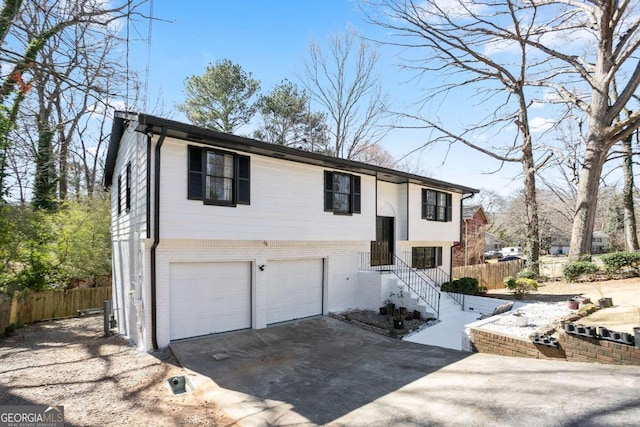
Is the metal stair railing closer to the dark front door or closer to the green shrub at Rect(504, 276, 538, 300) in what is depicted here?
the dark front door

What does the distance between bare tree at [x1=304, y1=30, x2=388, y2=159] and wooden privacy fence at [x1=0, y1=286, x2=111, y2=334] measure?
17.5 m

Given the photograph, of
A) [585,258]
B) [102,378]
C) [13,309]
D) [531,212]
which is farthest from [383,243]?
[13,309]

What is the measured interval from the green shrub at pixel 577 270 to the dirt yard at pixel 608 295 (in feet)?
1.38

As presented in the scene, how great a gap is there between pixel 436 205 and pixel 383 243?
3.57 m


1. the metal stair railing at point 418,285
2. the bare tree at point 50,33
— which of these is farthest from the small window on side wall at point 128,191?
the metal stair railing at point 418,285

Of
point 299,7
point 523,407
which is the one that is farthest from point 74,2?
point 523,407

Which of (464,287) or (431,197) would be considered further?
(431,197)

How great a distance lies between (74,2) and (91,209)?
11.0m

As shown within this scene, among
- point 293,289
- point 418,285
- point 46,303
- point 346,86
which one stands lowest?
point 46,303

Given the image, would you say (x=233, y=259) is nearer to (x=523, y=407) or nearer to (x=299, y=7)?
(x=523, y=407)

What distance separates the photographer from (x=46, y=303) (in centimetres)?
1362

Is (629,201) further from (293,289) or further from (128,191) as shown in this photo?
(128,191)

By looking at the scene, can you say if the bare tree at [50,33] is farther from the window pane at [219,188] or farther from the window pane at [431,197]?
the window pane at [431,197]

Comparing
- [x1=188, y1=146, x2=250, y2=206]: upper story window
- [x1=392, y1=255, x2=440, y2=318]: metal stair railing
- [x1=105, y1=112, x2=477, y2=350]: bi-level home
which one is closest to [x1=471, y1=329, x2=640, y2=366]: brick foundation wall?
[x1=392, y1=255, x2=440, y2=318]: metal stair railing
